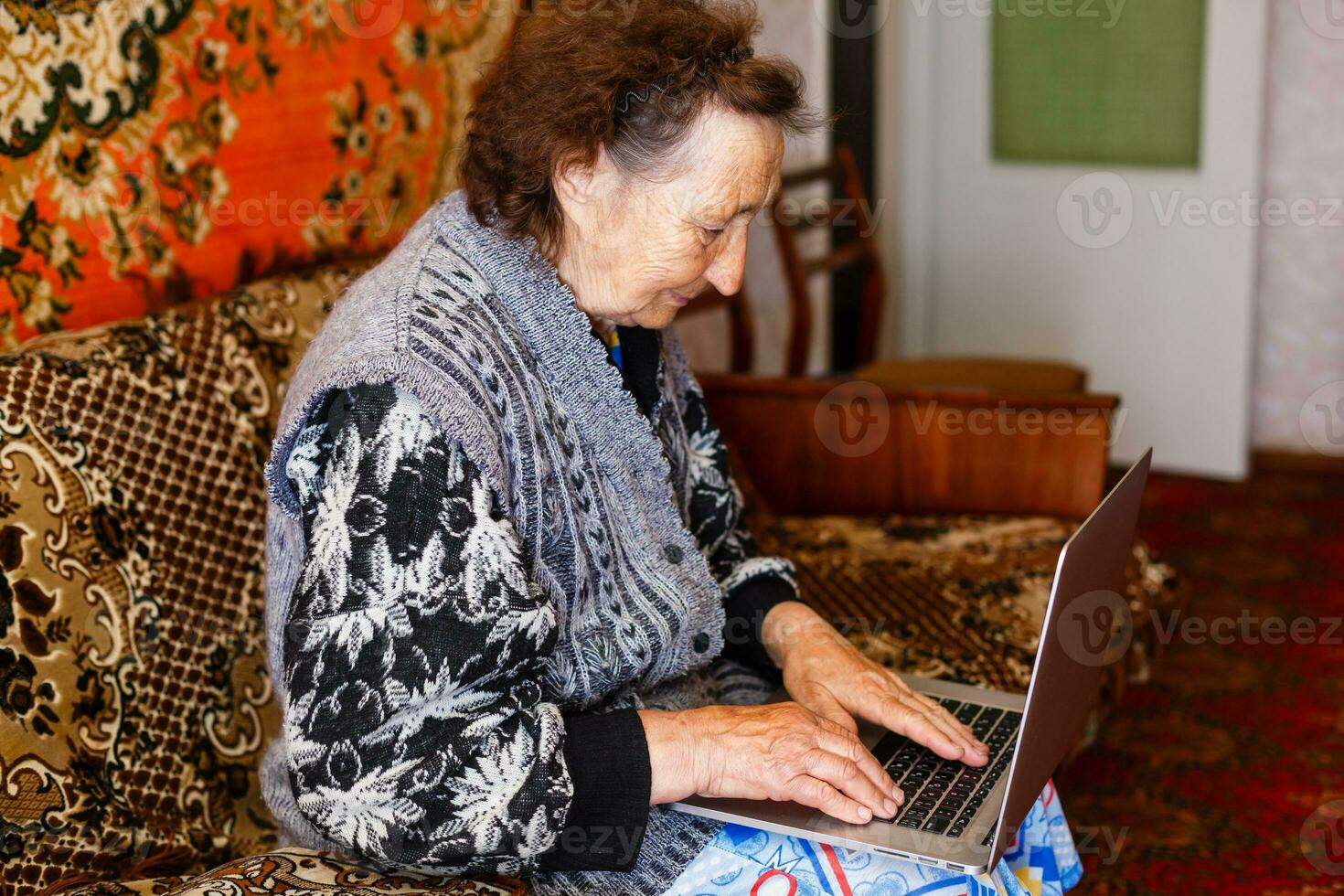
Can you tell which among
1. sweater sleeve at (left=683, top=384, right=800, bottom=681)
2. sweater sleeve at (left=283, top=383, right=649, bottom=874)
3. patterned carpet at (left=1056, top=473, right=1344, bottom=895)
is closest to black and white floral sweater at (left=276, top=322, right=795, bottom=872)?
sweater sleeve at (left=283, top=383, right=649, bottom=874)

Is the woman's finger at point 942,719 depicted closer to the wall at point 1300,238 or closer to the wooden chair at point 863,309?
the wooden chair at point 863,309

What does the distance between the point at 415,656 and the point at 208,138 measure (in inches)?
39.7

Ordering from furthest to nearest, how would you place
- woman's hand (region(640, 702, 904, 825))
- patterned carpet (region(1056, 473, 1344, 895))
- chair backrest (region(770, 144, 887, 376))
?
chair backrest (region(770, 144, 887, 376)), patterned carpet (region(1056, 473, 1344, 895)), woman's hand (region(640, 702, 904, 825))

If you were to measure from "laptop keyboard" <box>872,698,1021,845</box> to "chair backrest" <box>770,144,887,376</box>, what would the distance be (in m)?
1.98

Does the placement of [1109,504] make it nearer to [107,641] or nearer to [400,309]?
[400,309]

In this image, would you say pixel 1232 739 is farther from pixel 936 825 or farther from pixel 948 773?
pixel 936 825

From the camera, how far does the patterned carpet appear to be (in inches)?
87.4

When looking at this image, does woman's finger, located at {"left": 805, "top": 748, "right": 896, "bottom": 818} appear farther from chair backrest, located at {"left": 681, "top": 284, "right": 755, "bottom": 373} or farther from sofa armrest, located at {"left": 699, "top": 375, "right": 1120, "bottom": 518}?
chair backrest, located at {"left": 681, "top": 284, "right": 755, "bottom": 373}

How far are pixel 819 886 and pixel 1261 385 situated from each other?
3350 mm

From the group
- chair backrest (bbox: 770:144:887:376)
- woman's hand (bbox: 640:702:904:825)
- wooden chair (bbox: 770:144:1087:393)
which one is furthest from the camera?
chair backrest (bbox: 770:144:887:376)

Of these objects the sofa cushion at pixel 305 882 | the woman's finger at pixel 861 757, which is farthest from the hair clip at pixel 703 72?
the sofa cushion at pixel 305 882

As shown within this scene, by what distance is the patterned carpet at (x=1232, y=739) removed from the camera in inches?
87.4

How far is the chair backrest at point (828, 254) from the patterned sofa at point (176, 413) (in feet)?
4.13

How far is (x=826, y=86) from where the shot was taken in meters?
3.96
